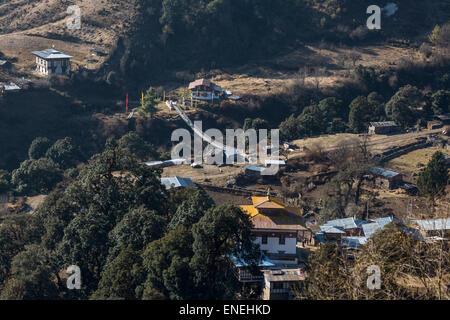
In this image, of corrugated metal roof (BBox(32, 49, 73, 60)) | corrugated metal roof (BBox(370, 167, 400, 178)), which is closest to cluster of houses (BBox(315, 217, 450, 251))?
corrugated metal roof (BBox(370, 167, 400, 178))

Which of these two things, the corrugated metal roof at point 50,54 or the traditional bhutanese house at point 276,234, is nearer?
the traditional bhutanese house at point 276,234

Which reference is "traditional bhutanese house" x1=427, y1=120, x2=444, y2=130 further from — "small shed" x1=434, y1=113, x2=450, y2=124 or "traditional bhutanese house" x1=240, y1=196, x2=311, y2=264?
"traditional bhutanese house" x1=240, y1=196, x2=311, y2=264

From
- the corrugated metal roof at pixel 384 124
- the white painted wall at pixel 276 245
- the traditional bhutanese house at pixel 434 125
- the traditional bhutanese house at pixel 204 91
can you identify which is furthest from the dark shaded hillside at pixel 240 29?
the white painted wall at pixel 276 245

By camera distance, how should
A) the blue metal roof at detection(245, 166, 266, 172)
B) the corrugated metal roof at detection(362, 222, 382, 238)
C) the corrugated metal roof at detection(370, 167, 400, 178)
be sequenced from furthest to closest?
the blue metal roof at detection(245, 166, 266, 172) < the corrugated metal roof at detection(370, 167, 400, 178) < the corrugated metal roof at detection(362, 222, 382, 238)

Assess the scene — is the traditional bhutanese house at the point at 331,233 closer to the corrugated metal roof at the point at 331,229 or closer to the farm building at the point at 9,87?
the corrugated metal roof at the point at 331,229

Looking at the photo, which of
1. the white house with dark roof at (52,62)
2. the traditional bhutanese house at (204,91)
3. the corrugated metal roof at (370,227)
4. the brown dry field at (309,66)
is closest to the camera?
the corrugated metal roof at (370,227)

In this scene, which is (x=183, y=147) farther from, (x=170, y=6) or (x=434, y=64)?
(x=434, y=64)
